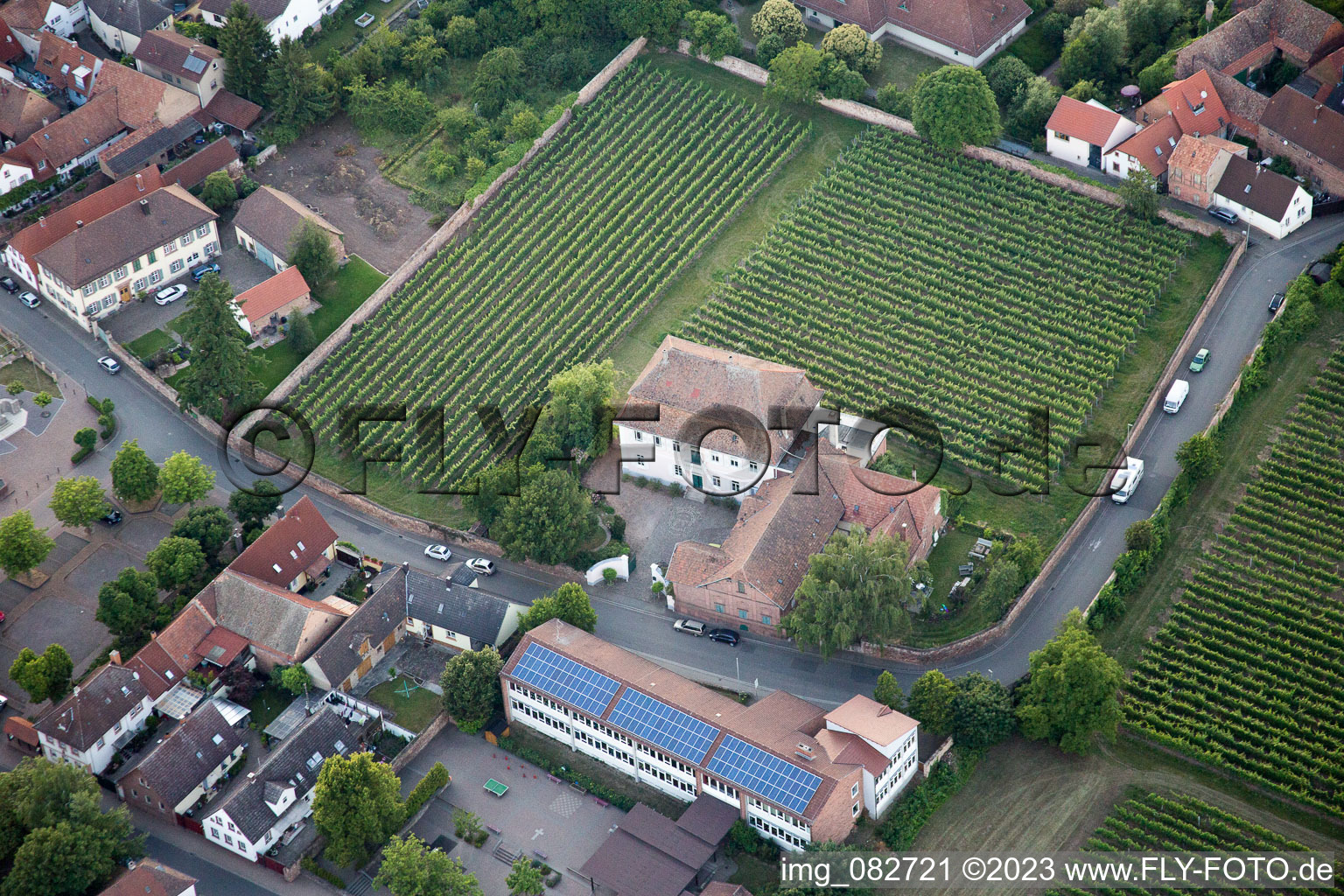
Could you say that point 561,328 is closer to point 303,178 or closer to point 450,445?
point 450,445

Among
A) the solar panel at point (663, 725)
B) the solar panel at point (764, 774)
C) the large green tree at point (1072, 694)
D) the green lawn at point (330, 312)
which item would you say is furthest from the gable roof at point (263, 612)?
the large green tree at point (1072, 694)

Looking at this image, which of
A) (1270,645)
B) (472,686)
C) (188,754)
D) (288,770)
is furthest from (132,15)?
(1270,645)

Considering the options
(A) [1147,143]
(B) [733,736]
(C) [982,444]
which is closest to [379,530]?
(B) [733,736]

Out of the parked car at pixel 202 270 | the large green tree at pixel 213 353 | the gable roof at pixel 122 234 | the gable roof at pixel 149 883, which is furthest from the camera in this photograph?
the parked car at pixel 202 270

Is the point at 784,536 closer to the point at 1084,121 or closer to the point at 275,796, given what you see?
the point at 275,796

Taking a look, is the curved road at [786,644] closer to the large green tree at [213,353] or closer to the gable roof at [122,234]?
the large green tree at [213,353]

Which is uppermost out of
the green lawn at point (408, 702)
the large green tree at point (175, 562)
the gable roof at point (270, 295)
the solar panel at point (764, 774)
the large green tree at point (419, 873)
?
the solar panel at point (764, 774)

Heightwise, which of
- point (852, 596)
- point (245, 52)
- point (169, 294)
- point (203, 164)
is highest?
point (245, 52)
